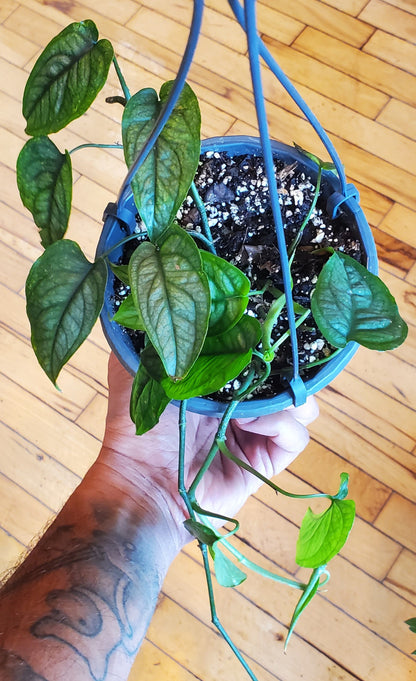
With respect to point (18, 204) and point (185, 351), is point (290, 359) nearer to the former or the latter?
point (185, 351)

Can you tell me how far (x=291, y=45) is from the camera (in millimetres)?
1790

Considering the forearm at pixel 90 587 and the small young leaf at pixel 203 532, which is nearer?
the small young leaf at pixel 203 532

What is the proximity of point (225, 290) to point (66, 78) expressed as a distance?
27cm

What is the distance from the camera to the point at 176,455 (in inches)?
41.6

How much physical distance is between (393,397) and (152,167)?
1060 mm

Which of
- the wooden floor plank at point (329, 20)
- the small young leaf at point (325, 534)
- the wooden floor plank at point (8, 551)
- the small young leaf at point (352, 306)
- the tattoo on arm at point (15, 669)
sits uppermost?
the wooden floor plank at point (329, 20)

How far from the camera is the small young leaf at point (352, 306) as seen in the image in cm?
70

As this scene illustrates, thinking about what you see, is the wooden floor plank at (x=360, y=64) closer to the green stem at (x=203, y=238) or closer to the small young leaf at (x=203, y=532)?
the green stem at (x=203, y=238)

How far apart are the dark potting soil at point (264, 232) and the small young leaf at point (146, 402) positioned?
154mm

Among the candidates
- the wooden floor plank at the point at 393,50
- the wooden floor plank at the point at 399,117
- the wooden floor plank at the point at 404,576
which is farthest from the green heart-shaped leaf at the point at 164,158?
the wooden floor plank at the point at 393,50

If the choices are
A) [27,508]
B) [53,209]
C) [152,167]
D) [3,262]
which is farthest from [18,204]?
[152,167]

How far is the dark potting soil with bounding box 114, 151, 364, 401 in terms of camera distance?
869mm

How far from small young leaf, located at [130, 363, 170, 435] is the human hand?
0.29 metres

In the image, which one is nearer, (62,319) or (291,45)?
(62,319)
